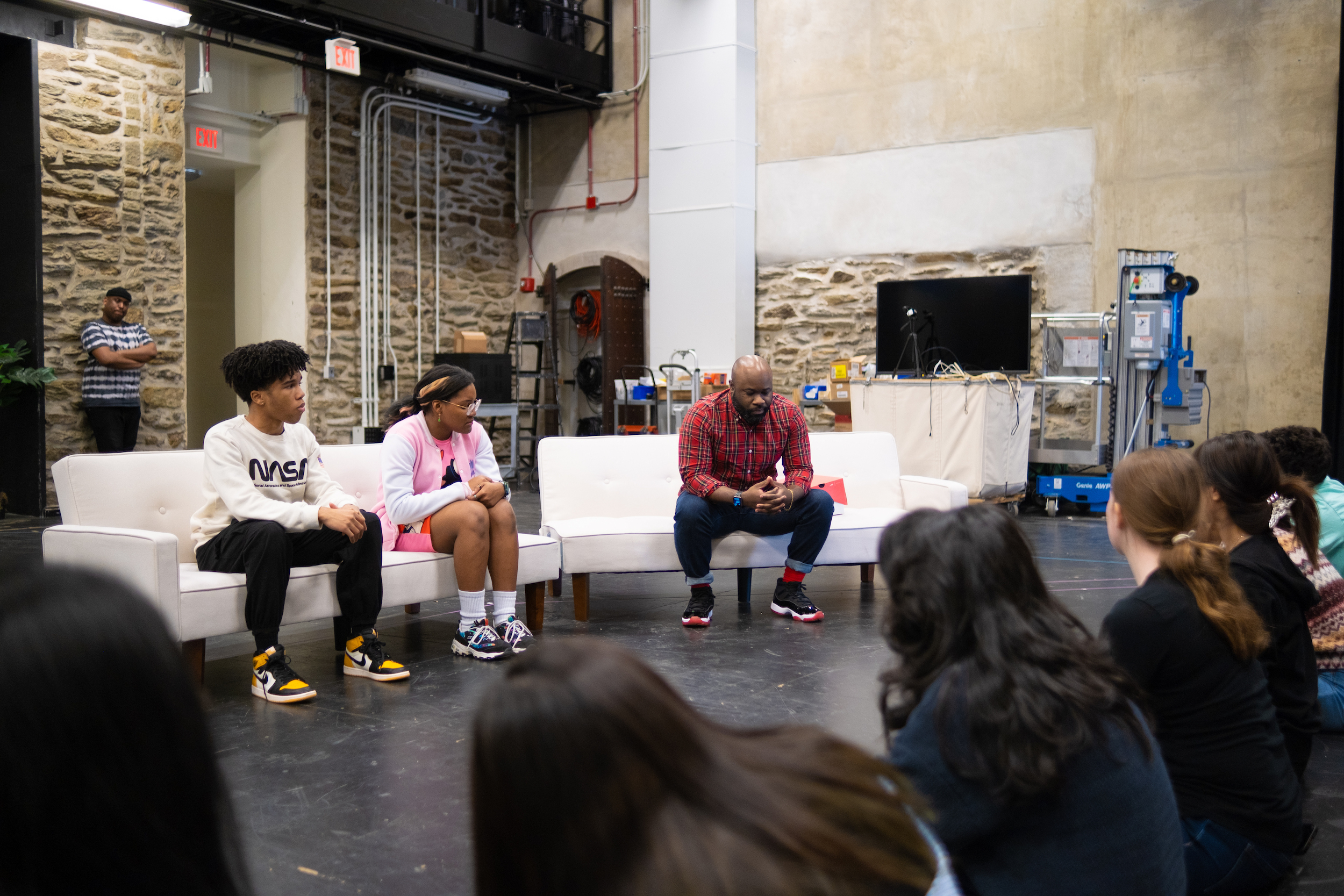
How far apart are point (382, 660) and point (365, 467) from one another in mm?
949

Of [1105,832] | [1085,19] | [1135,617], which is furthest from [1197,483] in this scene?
[1085,19]

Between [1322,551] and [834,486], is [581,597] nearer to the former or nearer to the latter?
[834,486]

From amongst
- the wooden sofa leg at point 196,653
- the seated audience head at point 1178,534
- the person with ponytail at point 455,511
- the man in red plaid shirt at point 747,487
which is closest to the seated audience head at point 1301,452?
the seated audience head at point 1178,534

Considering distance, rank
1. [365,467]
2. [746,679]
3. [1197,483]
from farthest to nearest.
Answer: [365,467] → [746,679] → [1197,483]

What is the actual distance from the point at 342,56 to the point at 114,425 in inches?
121

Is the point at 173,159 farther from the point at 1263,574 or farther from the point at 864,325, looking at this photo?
the point at 1263,574

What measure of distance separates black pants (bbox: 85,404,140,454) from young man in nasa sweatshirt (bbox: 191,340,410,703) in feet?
14.3

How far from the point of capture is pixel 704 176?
31.6ft

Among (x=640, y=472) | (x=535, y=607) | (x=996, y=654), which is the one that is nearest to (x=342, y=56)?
(x=640, y=472)

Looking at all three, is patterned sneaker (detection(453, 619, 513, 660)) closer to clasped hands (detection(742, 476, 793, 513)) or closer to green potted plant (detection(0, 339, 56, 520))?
clasped hands (detection(742, 476, 793, 513))

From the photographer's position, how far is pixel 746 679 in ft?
11.3

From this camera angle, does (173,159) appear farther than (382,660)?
Yes

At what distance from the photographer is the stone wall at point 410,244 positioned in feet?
29.9

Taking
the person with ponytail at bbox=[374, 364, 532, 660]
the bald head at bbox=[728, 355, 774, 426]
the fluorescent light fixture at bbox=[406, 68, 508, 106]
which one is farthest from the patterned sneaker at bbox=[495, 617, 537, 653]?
the fluorescent light fixture at bbox=[406, 68, 508, 106]
